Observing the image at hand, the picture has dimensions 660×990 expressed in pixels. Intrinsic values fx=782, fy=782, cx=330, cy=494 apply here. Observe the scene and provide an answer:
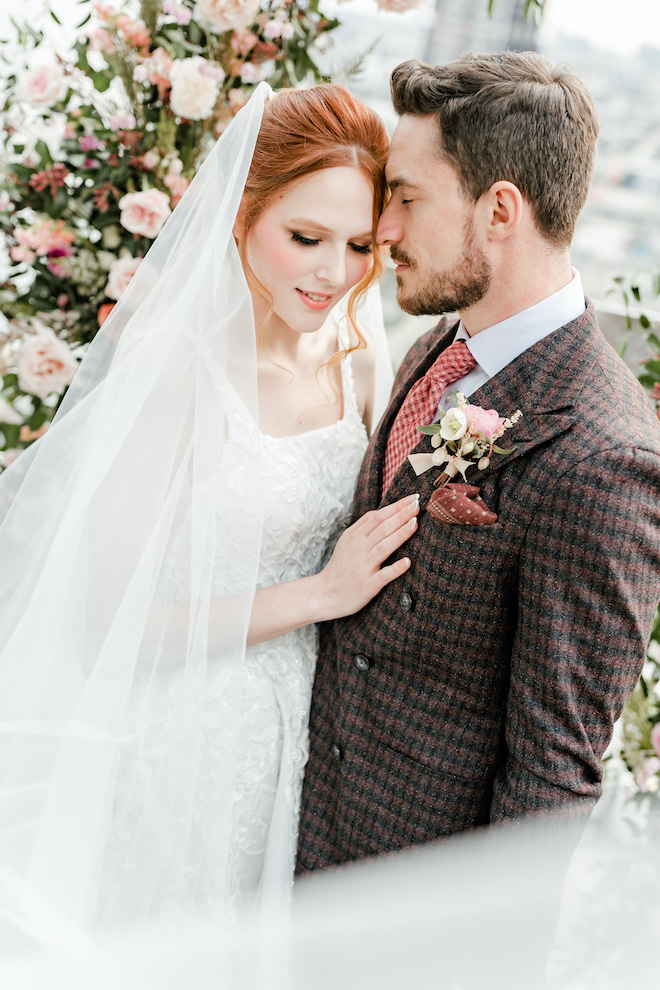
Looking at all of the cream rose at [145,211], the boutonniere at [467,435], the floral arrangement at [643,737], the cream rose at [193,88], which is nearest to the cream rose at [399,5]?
the cream rose at [193,88]

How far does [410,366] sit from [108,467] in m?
0.68

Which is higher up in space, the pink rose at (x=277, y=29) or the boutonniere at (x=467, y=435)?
the pink rose at (x=277, y=29)

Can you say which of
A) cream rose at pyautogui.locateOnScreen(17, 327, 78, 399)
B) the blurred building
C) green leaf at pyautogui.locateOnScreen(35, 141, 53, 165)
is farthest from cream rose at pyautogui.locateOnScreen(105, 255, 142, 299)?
the blurred building

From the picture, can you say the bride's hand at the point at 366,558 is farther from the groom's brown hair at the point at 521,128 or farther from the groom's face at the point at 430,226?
the groom's brown hair at the point at 521,128

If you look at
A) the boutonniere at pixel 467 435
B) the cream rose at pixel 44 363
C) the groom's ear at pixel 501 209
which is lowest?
the cream rose at pixel 44 363

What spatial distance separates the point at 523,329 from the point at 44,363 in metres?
1.13

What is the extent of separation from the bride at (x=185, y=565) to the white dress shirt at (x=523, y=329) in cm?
28

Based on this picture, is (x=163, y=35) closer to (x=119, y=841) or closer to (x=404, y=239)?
(x=404, y=239)

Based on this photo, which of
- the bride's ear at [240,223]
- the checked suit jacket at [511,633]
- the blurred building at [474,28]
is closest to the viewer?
the checked suit jacket at [511,633]

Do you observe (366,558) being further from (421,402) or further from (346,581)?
(421,402)

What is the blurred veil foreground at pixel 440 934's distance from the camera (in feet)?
2.11

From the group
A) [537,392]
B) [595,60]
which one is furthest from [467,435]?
[595,60]

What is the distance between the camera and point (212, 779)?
1.33 meters

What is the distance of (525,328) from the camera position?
1288 millimetres
